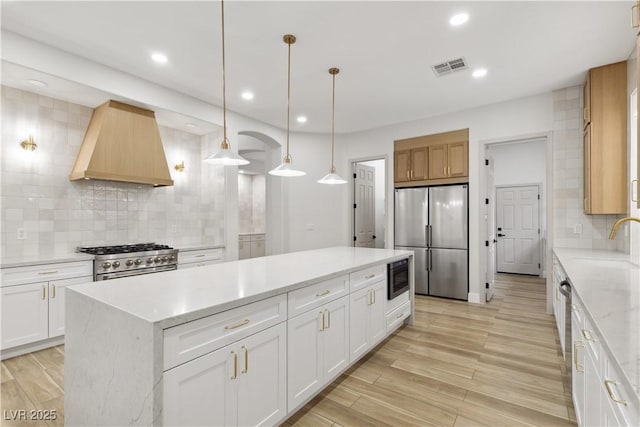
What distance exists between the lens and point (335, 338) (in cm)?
222

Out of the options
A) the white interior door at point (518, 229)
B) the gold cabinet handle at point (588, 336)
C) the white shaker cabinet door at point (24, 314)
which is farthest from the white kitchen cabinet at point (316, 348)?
the white interior door at point (518, 229)

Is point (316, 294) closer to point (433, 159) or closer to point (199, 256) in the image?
point (199, 256)

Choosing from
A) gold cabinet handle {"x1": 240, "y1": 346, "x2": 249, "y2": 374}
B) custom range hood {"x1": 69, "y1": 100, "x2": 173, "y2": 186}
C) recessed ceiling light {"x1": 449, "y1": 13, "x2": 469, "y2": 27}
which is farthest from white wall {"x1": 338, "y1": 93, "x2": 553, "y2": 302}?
gold cabinet handle {"x1": 240, "y1": 346, "x2": 249, "y2": 374}

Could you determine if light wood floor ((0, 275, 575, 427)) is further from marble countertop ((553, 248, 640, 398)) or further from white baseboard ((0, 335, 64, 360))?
marble countertop ((553, 248, 640, 398))

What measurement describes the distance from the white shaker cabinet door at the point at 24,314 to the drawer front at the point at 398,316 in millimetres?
3289

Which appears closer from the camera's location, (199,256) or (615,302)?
(615,302)

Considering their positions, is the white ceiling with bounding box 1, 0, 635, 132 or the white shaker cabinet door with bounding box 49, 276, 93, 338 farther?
the white shaker cabinet door with bounding box 49, 276, 93, 338

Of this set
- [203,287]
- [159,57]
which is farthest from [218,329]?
[159,57]

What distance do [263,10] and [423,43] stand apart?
4.80 feet

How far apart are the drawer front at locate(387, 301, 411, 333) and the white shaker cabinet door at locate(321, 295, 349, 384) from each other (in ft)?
2.74

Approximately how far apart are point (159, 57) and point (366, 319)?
3.21m

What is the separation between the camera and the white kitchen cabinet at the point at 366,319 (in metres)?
2.44

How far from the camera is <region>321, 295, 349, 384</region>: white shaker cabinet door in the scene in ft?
6.98

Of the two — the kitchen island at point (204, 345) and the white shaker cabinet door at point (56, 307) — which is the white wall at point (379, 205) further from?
the white shaker cabinet door at point (56, 307)
